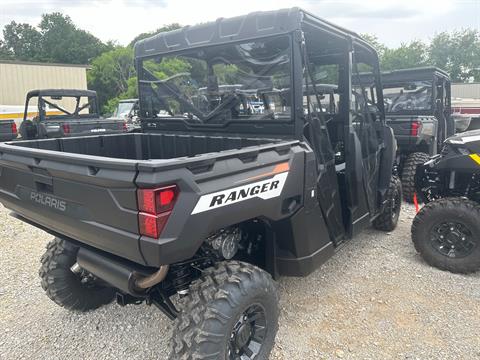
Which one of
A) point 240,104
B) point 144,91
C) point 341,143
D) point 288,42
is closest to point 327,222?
point 341,143

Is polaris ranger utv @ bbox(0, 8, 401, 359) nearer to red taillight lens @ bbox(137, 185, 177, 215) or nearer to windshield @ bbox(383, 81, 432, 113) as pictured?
red taillight lens @ bbox(137, 185, 177, 215)

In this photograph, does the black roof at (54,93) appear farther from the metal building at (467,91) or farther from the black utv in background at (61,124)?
the metal building at (467,91)

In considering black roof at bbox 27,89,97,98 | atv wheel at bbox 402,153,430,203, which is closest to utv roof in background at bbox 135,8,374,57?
atv wheel at bbox 402,153,430,203

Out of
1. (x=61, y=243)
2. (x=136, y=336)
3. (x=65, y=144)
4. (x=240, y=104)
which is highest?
(x=240, y=104)

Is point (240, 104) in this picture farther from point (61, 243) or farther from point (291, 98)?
point (61, 243)

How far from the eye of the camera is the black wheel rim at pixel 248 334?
2324 millimetres

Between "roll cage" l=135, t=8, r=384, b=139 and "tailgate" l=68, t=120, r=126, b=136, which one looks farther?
"tailgate" l=68, t=120, r=126, b=136

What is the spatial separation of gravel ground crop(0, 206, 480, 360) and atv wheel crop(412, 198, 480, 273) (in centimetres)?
13

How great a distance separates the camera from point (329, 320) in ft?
9.98

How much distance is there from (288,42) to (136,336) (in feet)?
7.58

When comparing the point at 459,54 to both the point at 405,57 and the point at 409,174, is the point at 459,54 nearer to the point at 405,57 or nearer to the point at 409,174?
the point at 405,57

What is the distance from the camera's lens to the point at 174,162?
184cm

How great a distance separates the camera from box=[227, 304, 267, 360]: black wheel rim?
2324mm

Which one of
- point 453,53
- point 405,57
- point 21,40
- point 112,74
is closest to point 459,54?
point 453,53
